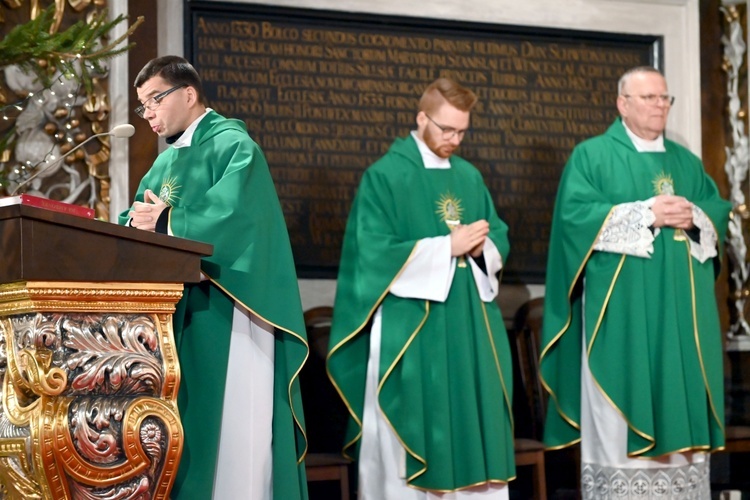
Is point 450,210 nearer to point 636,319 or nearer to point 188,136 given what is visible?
point 636,319

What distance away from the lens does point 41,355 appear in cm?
291

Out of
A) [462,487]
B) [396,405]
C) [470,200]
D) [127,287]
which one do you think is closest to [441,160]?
[470,200]

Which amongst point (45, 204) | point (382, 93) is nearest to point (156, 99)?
point (45, 204)

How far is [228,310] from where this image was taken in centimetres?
397

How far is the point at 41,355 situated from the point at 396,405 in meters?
3.04

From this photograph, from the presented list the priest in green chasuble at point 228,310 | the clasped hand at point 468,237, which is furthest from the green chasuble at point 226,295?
the clasped hand at point 468,237

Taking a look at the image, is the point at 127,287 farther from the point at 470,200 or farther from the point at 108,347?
the point at 470,200

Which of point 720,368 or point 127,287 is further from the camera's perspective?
point 720,368

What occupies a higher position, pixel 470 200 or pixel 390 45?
pixel 390 45

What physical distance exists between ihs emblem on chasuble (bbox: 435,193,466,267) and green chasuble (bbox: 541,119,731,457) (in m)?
0.67

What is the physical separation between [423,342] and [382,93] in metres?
2.10

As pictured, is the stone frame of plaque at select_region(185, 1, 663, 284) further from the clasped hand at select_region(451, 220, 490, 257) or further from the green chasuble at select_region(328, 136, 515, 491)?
the clasped hand at select_region(451, 220, 490, 257)

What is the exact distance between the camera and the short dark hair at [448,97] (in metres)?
6.03

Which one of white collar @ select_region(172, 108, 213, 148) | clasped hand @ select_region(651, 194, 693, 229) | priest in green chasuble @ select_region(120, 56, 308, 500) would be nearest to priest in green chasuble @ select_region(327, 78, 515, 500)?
clasped hand @ select_region(651, 194, 693, 229)
